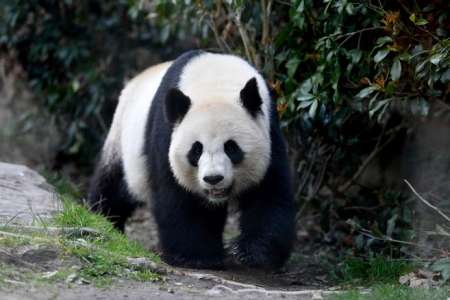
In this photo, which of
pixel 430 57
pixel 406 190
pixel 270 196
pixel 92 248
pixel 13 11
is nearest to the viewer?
pixel 92 248

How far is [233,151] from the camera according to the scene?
22.5 ft

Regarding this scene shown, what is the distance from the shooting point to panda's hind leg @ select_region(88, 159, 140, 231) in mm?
8867

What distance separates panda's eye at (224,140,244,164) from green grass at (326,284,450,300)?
4.32ft

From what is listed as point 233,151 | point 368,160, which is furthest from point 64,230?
point 368,160

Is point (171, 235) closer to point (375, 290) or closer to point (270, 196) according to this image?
point (270, 196)

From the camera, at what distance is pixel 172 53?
12125mm

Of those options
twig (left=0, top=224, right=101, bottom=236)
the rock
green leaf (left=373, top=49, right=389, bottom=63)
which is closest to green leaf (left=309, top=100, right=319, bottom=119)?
green leaf (left=373, top=49, right=389, bottom=63)

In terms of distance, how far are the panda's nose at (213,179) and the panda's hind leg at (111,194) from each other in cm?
230

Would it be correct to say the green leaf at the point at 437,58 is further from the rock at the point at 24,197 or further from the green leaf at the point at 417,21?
the rock at the point at 24,197

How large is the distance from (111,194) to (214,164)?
→ 2.55m

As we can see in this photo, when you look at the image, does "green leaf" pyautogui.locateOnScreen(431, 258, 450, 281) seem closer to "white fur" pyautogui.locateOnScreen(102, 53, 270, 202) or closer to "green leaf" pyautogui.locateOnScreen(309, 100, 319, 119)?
"white fur" pyautogui.locateOnScreen(102, 53, 270, 202)

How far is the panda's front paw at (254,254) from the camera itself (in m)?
7.22

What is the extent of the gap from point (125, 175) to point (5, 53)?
474cm

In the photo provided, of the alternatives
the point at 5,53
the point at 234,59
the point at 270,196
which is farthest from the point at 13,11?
the point at 270,196
